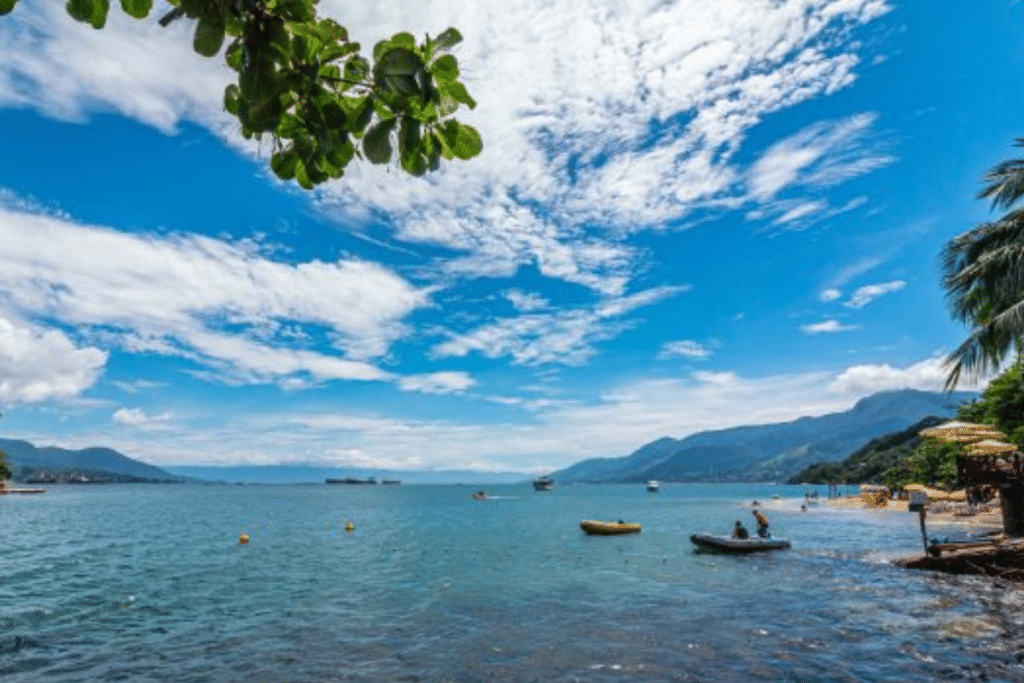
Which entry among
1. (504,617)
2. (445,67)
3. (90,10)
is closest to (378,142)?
(445,67)

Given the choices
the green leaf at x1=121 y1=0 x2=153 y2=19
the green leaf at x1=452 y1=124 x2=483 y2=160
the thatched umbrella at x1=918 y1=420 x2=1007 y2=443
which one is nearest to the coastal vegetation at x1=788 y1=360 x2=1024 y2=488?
the thatched umbrella at x1=918 y1=420 x2=1007 y2=443

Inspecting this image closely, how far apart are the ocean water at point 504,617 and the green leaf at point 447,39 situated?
18328 mm

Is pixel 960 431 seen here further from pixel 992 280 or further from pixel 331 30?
pixel 331 30

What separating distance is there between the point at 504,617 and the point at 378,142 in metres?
25.9

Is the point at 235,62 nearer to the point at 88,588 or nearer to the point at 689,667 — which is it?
the point at 689,667

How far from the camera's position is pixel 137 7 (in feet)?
7.80

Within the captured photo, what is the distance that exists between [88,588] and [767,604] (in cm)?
3416

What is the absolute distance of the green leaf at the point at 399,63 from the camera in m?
2.12

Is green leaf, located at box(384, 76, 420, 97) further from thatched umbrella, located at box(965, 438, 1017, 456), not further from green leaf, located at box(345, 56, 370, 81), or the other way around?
thatched umbrella, located at box(965, 438, 1017, 456)

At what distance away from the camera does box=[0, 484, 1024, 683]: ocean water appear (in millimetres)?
18062

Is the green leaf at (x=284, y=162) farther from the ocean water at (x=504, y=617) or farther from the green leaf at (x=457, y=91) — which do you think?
the ocean water at (x=504, y=617)

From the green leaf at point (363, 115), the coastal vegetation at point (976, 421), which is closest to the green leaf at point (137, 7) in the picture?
the green leaf at point (363, 115)

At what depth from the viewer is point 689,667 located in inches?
705

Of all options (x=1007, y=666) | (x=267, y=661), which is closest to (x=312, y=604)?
(x=267, y=661)
